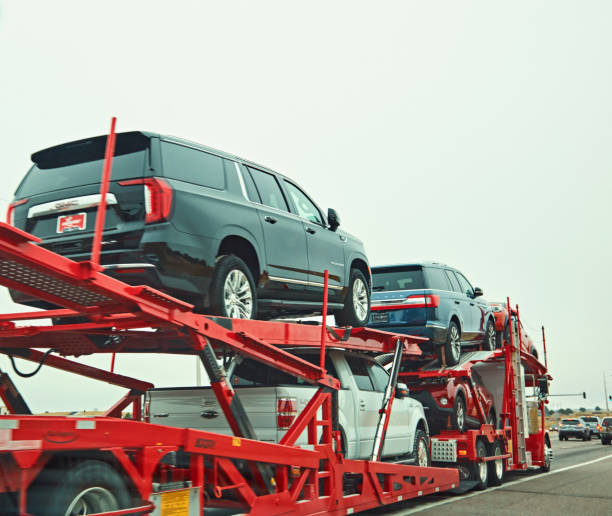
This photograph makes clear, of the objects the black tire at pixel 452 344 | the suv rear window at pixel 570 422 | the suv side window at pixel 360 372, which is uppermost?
the black tire at pixel 452 344

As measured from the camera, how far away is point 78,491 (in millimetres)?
3943

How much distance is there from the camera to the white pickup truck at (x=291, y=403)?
248 inches

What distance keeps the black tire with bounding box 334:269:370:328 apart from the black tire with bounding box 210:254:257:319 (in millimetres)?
2267

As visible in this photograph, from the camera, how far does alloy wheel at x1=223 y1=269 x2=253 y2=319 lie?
6.12 meters

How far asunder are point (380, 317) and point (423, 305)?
0.72 m

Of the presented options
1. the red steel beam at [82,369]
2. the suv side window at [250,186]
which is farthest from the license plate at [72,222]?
the suv side window at [250,186]

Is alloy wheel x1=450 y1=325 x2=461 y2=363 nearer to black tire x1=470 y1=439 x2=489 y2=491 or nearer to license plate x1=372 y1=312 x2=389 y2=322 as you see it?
license plate x1=372 y1=312 x2=389 y2=322

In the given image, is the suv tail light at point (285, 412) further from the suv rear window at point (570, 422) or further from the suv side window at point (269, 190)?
the suv rear window at point (570, 422)

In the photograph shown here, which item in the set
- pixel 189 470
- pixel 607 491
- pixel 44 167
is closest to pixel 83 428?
pixel 189 470

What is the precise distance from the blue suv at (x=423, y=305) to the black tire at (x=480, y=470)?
147 centimetres

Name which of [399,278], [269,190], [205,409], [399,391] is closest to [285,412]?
[205,409]

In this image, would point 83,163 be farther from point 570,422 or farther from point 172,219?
point 570,422

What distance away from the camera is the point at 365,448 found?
25.4 ft

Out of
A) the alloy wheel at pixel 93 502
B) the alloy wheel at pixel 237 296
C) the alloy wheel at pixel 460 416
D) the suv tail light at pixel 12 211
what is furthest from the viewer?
the alloy wheel at pixel 460 416
